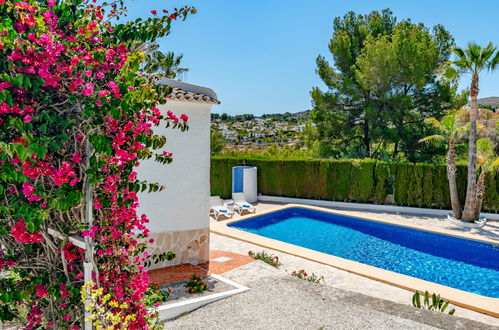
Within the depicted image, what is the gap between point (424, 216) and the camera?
651 inches

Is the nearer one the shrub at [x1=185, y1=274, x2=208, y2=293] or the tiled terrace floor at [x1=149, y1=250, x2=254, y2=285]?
the shrub at [x1=185, y1=274, x2=208, y2=293]

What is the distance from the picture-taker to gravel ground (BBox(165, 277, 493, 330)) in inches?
218

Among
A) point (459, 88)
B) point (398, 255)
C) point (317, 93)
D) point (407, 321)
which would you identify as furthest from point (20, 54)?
point (459, 88)

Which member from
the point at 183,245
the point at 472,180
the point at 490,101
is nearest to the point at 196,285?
the point at 183,245

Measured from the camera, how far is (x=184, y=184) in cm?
878

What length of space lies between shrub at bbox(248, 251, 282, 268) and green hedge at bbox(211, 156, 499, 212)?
10554 mm

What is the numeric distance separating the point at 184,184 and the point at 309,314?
180 inches

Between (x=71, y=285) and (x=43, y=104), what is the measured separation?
5.47 feet

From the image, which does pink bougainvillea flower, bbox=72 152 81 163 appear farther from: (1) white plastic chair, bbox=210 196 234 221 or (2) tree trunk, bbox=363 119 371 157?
(2) tree trunk, bbox=363 119 371 157

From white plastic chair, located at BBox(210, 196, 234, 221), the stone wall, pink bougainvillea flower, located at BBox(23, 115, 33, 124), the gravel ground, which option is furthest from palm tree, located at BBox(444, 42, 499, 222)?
pink bougainvillea flower, located at BBox(23, 115, 33, 124)

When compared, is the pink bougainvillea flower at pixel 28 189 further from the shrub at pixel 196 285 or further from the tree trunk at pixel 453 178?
the tree trunk at pixel 453 178

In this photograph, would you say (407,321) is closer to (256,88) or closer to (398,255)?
(398,255)

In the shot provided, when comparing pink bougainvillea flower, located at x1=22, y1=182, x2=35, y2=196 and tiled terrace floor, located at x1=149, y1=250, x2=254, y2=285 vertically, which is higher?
pink bougainvillea flower, located at x1=22, y1=182, x2=35, y2=196

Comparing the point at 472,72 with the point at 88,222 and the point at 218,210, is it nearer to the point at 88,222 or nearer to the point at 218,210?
the point at 218,210
